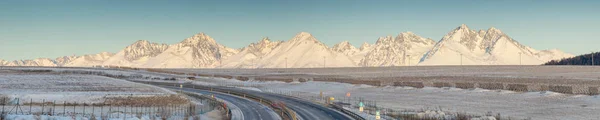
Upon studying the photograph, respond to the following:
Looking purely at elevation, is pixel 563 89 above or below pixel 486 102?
above

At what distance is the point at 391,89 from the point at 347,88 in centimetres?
1306

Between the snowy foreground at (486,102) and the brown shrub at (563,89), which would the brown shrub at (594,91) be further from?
the snowy foreground at (486,102)

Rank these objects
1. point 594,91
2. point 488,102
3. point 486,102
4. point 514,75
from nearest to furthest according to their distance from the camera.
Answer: point 594,91
point 488,102
point 486,102
point 514,75

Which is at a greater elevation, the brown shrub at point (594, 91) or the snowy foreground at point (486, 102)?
the brown shrub at point (594, 91)

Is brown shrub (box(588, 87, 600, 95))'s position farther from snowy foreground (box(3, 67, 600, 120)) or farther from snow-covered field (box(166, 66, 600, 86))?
Result: snow-covered field (box(166, 66, 600, 86))

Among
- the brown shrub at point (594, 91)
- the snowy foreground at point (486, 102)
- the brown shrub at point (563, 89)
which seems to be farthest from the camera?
the brown shrub at point (563, 89)

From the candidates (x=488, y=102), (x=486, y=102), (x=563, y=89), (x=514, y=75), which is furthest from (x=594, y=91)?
(x=514, y=75)

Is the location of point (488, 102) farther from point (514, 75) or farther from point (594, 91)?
point (514, 75)

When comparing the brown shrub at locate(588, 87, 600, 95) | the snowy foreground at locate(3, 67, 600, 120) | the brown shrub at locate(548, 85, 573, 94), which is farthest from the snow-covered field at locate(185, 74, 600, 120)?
the brown shrub at locate(588, 87, 600, 95)

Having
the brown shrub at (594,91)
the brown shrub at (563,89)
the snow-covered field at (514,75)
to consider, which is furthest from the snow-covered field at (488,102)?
the snow-covered field at (514,75)

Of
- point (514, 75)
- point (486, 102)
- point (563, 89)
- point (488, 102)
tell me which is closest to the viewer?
point (488, 102)

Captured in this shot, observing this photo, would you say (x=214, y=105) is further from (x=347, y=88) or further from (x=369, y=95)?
(x=347, y=88)

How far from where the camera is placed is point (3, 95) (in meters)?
62.5

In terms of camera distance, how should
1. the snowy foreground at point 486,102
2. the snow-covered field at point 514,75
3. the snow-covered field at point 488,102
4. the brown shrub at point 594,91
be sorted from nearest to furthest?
the snow-covered field at point 488,102
the snowy foreground at point 486,102
the brown shrub at point 594,91
the snow-covered field at point 514,75
